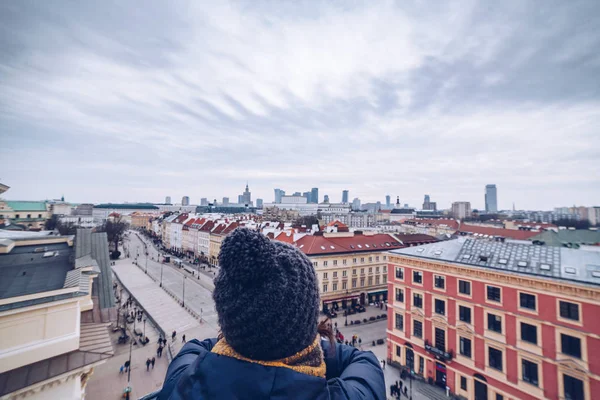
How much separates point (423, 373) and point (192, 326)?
19.6 meters

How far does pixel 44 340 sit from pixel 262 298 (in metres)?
11.0

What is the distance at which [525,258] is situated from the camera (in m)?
16.0

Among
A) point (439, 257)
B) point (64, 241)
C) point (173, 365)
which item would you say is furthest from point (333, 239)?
point (173, 365)

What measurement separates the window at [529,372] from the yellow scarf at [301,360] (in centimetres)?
1842

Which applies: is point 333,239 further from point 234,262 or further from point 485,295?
point 234,262

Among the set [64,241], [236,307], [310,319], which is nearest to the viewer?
[236,307]

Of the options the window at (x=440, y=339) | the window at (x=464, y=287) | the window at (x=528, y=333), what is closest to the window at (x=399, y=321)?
the window at (x=440, y=339)

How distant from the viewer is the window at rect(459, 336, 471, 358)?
55.1 ft

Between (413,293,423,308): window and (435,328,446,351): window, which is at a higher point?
(413,293,423,308): window

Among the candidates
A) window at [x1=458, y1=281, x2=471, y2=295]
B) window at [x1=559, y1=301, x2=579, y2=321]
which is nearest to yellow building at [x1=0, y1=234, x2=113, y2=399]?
window at [x1=458, y1=281, x2=471, y2=295]

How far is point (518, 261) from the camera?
15891 mm

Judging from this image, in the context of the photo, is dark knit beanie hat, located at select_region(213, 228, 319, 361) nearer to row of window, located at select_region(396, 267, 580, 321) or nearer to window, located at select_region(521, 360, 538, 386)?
row of window, located at select_region(396, 267, 580, 321)

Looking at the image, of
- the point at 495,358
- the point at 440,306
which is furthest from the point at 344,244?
the point at 495,358

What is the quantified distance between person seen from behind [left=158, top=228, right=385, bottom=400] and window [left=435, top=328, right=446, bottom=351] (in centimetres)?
1959
